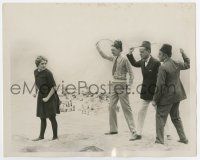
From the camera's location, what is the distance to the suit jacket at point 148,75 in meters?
2.06

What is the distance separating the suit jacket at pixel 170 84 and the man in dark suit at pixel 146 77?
0.02 metres

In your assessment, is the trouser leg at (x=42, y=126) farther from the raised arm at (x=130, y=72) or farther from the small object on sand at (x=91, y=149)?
the raised arm at (x=130, y=72)

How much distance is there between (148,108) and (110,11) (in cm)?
42

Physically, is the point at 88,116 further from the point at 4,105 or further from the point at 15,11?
the point at 15,11

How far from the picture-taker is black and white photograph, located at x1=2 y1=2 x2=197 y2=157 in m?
2.05

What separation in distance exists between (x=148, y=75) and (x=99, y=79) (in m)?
0.20

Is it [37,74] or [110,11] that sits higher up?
[110,11]

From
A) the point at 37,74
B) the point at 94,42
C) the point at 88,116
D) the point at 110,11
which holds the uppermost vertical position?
the point at 110,11

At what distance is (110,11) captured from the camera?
2057 mm

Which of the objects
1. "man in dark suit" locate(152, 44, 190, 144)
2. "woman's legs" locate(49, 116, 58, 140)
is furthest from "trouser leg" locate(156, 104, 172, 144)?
"woman's legs" locate(49, 116, 58, 140)

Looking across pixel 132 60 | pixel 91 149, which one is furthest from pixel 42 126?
pixel 132 60

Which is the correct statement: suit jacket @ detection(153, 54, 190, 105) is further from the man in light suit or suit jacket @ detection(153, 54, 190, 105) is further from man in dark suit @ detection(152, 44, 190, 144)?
the man in light suit

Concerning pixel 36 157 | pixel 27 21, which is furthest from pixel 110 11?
pixel 36 157

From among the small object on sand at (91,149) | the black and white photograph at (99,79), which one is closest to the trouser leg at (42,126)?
the black and white photograph at (99,79)
